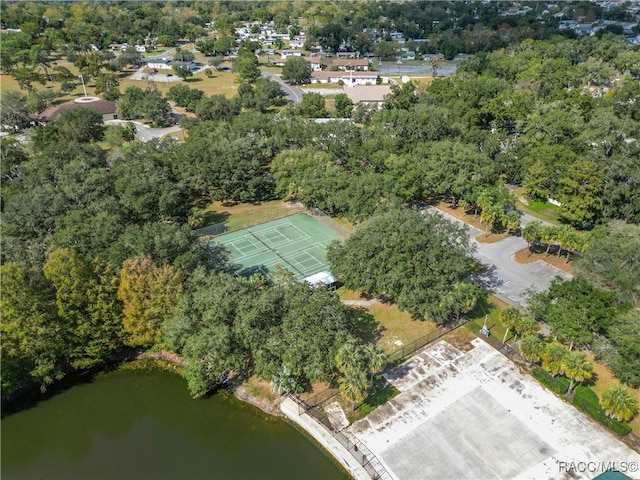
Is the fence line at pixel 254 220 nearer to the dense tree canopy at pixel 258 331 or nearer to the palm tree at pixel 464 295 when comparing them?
the dense tree canopy at pixel 258 331

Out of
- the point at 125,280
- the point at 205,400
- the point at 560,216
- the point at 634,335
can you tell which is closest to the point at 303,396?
the point at 205,400

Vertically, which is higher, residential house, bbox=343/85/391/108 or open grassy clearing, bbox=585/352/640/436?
residential house, bbox=343/85/391/108

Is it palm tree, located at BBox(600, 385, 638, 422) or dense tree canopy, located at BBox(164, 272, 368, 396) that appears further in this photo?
dense tree canopy, located at BBox(164, 272, 368, 396)

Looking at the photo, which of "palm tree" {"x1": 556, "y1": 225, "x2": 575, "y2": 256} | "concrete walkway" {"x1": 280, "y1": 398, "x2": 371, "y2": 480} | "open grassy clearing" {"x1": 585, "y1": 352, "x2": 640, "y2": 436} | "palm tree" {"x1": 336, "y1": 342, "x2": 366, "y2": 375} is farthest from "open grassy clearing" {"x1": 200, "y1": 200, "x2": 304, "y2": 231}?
"open grassy clearing" {"x1": 585, "y1": 352, "x2": 640, "y2": 436}

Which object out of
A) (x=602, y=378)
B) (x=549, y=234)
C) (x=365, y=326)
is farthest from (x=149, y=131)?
(x=602, y=378)

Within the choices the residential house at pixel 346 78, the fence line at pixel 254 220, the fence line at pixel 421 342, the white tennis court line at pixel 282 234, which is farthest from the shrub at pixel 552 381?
the residential house at pixel 346 78

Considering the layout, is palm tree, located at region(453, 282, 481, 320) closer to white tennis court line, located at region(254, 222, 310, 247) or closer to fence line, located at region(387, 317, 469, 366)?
fence line, located at region(387, 317, 469, 366)
